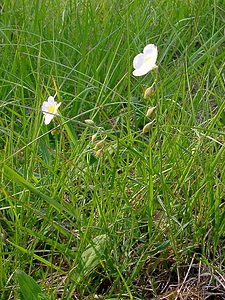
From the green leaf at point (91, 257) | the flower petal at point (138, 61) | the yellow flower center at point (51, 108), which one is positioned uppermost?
the flower petal at point (138, 61)

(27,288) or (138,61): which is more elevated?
(138,61)

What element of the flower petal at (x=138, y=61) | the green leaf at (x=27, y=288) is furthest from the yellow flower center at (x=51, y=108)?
the green leaf at (x=27, y=288)

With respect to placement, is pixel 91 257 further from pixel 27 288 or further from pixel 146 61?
pixel 146 61

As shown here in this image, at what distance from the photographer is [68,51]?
6.62ft

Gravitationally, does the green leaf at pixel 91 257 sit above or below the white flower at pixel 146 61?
below

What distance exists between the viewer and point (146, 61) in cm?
110

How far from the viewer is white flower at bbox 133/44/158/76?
1.06 metres

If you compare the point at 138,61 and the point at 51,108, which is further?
the point at 51,108

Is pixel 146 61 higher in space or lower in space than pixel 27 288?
higher

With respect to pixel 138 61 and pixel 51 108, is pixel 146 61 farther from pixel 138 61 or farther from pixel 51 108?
pixel 51 108

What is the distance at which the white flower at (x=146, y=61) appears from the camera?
3.46ft

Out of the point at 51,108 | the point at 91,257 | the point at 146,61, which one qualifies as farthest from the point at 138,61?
the point at 91,257

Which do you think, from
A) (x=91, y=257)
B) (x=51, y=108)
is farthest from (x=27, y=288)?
(x=51, y=108)

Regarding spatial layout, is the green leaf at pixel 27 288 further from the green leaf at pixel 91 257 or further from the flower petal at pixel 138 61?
the flower petal at pixel 138 61
